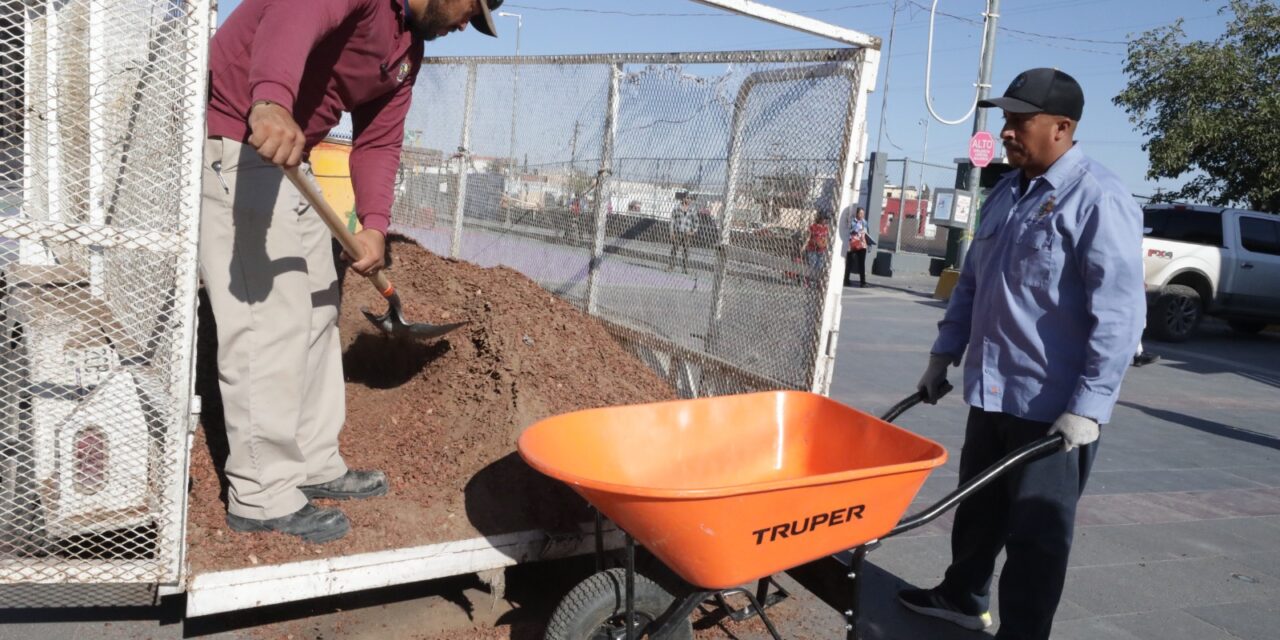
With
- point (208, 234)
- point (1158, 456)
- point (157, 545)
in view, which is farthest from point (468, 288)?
point (1158, 456)

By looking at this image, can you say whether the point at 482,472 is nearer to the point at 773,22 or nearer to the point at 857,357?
the point at 773,22

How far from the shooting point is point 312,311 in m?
3.08

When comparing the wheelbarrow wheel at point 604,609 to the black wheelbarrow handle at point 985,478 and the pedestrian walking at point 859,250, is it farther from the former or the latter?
the pedestrian walking at point 859,250

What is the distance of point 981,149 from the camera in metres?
15.5

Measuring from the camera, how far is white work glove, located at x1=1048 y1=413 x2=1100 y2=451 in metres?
2.78

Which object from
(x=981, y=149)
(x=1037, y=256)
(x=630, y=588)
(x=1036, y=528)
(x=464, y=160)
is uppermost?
(x=981, y=149)

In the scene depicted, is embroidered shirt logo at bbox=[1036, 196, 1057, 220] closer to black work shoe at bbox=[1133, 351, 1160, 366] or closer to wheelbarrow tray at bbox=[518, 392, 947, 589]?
wheelbarrow tray at bbox=[518, 392, 947, 589]

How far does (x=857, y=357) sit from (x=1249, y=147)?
12062mm

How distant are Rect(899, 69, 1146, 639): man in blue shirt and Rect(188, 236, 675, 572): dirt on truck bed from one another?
4.87 ft

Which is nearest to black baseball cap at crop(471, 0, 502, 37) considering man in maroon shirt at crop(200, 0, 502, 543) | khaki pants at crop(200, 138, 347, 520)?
man in maroon shirt at crop(200, 0, 502, 543)

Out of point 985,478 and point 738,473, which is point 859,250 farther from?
point 985,478

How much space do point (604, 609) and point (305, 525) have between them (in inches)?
39.0

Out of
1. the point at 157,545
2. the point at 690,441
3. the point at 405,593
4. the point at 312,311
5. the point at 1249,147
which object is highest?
the point at 1249,147

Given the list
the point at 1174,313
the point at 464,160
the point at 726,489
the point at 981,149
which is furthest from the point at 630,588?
the point at 981,149
